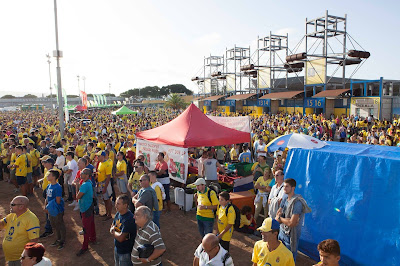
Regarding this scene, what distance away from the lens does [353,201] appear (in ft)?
14.5

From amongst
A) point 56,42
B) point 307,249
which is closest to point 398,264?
point 307,249

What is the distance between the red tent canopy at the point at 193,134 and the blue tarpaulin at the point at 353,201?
316 cm

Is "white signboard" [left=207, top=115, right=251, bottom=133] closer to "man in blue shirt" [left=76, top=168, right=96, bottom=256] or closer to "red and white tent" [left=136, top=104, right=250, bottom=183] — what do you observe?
"red and white tent" [left=136, top=104, right=250, bottom=183]

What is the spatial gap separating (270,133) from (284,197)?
1144 centimetres

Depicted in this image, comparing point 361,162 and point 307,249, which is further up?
point 361,162

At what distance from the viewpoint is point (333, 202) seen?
469 centimetres

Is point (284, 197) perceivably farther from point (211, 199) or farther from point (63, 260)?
point (63, 260)

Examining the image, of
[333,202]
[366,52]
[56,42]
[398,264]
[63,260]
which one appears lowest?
[63,260]

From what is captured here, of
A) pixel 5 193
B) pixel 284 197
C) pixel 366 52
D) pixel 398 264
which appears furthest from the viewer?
pixel 366 52

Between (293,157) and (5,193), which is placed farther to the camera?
(5,193)

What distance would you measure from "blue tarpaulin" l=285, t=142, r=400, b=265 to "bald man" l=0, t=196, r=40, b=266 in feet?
15.0

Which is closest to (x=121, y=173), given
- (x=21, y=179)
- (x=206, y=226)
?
(x=206, y=226)

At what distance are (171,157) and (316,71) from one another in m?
28.0

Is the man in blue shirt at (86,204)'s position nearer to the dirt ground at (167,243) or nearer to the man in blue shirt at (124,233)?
the dirt ground at (167,243)
